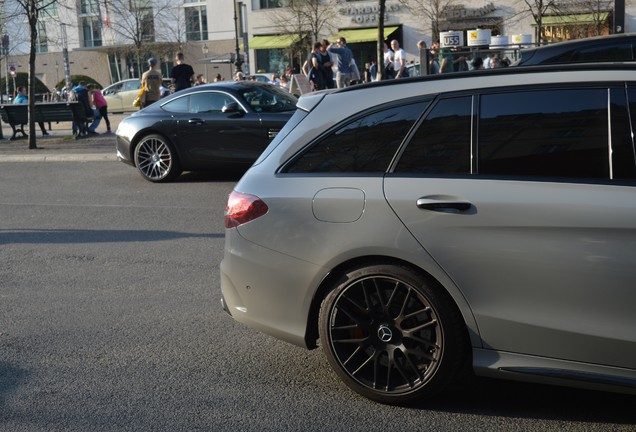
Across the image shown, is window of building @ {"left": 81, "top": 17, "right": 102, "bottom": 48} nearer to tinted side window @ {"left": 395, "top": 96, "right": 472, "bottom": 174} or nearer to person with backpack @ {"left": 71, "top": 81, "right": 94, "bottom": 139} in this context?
person with backpack @ {"left": 71, "top": 81, "right": 94, "bottom": 139}

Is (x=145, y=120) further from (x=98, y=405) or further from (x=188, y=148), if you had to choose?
(x=98, y=405)

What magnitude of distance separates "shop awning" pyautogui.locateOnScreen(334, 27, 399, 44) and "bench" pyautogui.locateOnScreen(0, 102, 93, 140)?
31254mm

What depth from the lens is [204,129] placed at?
13125 mm

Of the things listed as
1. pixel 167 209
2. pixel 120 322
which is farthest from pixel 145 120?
pixel 120 322

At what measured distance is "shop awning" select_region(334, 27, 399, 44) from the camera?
51.9 meters

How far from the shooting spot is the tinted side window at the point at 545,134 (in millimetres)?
3879

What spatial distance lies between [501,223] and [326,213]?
0.91m

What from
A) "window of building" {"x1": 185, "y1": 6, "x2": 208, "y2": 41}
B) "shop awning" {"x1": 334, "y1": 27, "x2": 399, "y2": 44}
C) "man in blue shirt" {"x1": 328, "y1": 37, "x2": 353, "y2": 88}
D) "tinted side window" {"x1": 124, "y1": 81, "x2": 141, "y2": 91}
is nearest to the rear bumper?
"man in blue shirt" {"x1": 328, "y1": 37, "x2": 353, "y2": 88}

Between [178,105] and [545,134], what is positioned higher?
Answer: [178,105]

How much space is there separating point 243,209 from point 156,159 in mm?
9117

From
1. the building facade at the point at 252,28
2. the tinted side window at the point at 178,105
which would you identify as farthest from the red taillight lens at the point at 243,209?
the building facade at the point at 252,28

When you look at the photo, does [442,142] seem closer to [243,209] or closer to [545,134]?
[545,134]

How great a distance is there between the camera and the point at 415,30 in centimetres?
5162

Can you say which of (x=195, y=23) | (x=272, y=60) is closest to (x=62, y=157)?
(x=272, y=60)
